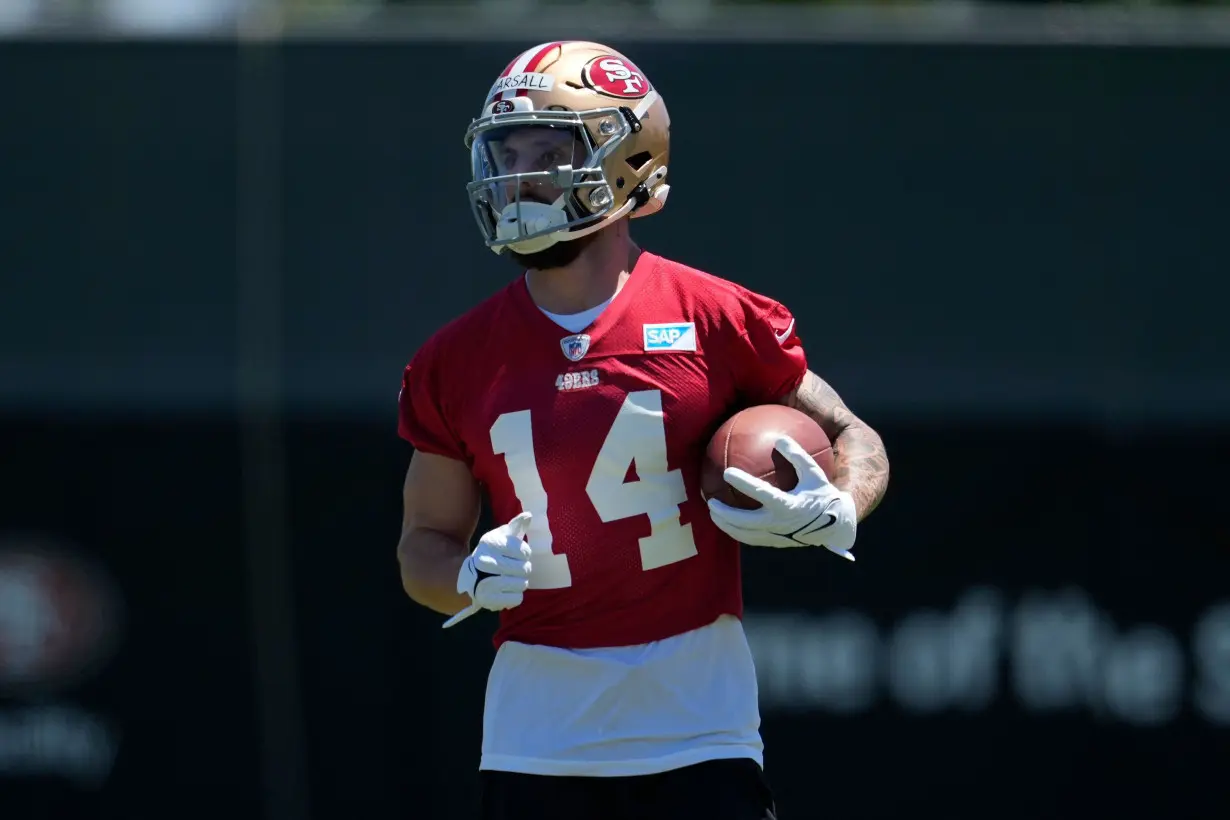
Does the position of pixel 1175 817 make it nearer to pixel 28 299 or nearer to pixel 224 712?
pixel 224 712

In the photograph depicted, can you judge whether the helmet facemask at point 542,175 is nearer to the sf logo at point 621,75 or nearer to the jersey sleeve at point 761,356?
the sf logo at point 621,75

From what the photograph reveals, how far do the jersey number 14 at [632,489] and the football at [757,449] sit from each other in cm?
8

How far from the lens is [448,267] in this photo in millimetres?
6230

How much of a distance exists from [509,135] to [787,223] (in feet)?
9.72

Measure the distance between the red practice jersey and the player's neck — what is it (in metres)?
0.04

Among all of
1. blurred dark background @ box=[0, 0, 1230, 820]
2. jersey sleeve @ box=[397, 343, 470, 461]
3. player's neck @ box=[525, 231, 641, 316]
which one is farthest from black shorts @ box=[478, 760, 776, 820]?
blurred dark background @ box=[0, 0, 1230, 820]

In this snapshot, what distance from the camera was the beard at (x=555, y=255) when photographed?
3.35 m

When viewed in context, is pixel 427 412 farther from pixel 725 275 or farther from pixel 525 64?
pixel 725 275

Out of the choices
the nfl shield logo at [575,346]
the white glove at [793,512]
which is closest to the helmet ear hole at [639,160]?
the nfl shield logo at [575,346]

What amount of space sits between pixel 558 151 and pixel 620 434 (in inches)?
22.7

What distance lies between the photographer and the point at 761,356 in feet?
11.0

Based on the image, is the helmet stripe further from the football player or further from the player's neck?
the player's neck

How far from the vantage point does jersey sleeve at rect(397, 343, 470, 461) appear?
11.3 ft

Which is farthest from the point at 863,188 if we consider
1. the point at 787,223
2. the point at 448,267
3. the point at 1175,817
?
the point at 1175,817
